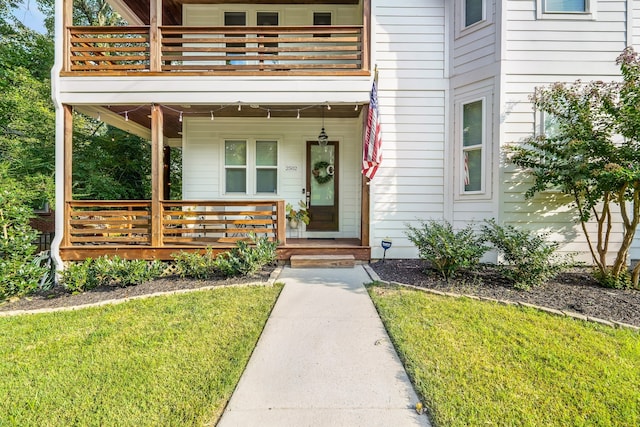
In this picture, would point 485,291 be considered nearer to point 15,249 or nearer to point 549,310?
point 549,310

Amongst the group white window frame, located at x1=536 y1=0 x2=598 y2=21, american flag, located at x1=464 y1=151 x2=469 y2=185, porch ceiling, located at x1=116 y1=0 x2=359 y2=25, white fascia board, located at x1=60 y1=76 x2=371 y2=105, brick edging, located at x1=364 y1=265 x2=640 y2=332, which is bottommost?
brick edging, located at x1=364 y1=265 x2=640 y2=332

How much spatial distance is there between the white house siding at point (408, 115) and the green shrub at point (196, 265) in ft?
10.6

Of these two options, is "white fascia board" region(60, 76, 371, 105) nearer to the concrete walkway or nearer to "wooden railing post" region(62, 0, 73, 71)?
"wooden railing post" region(62, 0, 73, 71)

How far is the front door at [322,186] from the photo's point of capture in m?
7.90

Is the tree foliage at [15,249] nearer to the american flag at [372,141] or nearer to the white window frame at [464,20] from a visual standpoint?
the american flag at [372,141]

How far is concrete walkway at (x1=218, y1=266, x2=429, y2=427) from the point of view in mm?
2043

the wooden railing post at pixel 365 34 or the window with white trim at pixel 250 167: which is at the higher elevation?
the wooden railing post at pixel 365 34

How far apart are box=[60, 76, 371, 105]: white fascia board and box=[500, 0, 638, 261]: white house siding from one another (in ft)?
8.89

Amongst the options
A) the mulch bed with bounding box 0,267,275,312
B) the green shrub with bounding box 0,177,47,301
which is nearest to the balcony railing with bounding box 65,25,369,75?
the green shrub with bounding box 0,177,47,301

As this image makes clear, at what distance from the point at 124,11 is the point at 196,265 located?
672cm

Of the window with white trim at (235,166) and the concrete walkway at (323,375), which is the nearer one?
the concrete walkway at (323,375)

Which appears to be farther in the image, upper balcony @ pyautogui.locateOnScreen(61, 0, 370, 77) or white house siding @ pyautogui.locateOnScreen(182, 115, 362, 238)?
white house siding @ pyautogui.locateOnScreen(182, 115, 362, 238)

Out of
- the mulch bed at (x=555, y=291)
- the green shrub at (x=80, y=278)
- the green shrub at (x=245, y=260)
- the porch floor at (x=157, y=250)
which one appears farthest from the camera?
the porch floor at (x=157, y=250)

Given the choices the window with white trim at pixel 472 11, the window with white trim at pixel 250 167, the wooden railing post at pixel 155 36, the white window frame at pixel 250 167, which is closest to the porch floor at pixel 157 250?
the white window frame at pixel 250 167
